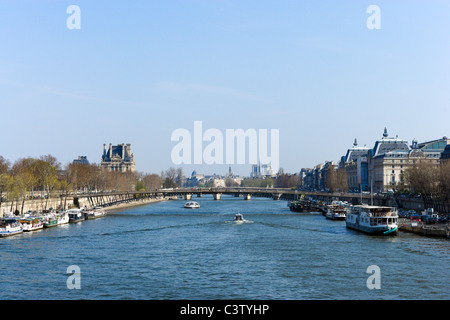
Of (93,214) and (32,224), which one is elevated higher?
→ (93,214)

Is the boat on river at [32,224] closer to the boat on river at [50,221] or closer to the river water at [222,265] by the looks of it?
the boat on river at [50,221]

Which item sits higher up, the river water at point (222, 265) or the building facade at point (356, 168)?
the building facade at point (356, 168)

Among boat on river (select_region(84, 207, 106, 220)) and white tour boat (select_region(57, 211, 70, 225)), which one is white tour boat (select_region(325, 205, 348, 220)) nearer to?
boat on river (select_region(84, 207, 106, 220))

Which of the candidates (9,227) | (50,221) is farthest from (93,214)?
(9,227)

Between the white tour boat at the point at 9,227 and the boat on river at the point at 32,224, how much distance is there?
3.55 ft

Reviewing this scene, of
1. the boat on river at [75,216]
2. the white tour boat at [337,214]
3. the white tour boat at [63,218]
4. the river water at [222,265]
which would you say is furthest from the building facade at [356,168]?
the river water at [222,265]

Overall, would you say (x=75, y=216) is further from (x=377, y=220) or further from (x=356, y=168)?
(x=356, y=168)

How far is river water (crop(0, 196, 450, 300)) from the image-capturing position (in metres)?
34.2

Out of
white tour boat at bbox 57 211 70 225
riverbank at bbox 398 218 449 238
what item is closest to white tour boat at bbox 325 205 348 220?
riverbank at bbox 398 218 449 238

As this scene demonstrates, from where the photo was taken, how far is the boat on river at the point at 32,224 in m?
68.9

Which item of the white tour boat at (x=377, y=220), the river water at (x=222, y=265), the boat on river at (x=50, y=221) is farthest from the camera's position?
the boat on river at (x=50, y=221)

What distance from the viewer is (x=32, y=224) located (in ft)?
231

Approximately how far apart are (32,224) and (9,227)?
643 cm
